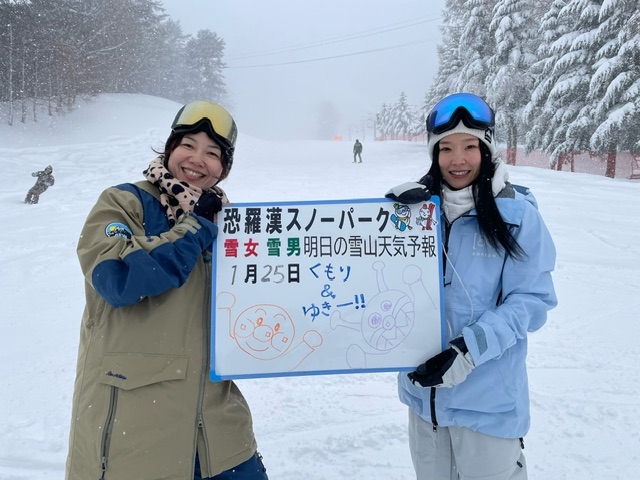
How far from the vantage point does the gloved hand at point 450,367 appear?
75.8 inches

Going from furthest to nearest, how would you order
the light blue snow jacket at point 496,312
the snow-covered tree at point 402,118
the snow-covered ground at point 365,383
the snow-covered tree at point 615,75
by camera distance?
1. the snow-covered tree at point 402,118
2. the snow-covered tree at point 615,75
3. the snow-covered ground at point 365,383
4. the light blue snow jacket at point 496,312

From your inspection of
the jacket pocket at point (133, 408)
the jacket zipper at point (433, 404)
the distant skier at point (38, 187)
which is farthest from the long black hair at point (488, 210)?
the distant skier at point (38, 187)

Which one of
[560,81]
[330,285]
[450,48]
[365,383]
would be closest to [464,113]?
[330,285]

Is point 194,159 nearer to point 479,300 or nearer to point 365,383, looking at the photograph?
point 479,300

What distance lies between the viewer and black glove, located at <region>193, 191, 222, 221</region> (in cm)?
A: 204

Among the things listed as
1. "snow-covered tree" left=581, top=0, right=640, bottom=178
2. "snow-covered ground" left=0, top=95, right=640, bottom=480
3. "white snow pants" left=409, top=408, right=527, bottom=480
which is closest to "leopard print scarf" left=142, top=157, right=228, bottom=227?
"white snow pants" left=409, top=408, right=527, bottom=480

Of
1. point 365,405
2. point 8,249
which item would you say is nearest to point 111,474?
point 365,405

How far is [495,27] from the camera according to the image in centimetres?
2420

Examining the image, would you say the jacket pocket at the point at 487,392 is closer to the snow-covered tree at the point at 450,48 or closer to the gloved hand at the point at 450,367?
the gloved hand at the point at 450,367

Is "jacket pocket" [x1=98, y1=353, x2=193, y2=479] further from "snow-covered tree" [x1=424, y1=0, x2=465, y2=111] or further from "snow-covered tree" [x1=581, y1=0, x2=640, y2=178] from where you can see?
"snow-covered tree" [x1=424, y1=0, x2=465, y2=111]

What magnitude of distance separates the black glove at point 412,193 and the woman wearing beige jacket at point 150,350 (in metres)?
0.97

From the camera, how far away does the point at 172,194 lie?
203 centimetres

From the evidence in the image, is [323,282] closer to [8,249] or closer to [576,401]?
[576,401]

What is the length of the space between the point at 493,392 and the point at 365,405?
200 cm
